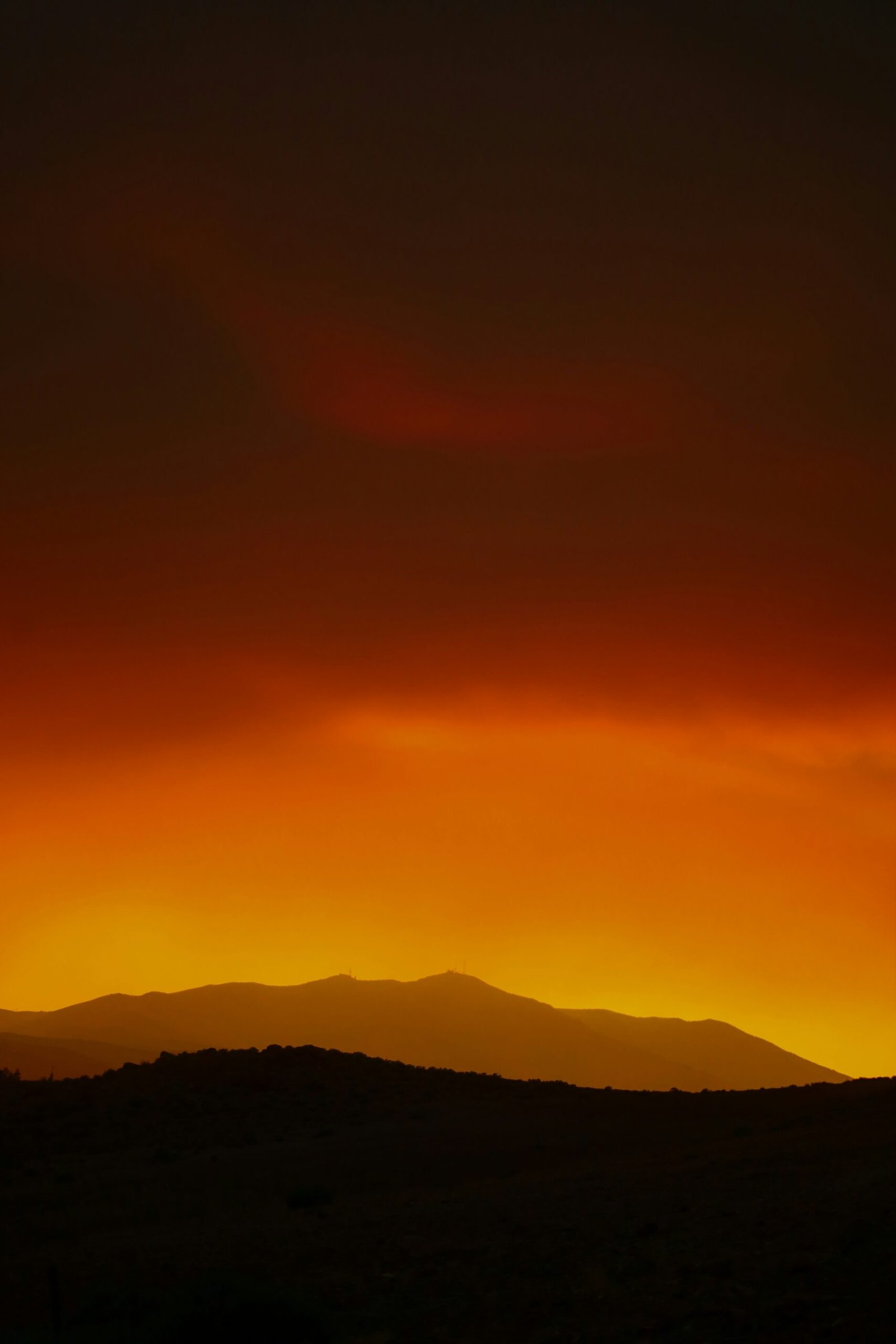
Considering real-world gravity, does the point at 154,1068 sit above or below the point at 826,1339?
above

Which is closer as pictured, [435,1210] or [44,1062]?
[435,1210]

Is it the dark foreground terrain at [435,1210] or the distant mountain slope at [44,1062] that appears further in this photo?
the distant mountain slope at [44,1062]

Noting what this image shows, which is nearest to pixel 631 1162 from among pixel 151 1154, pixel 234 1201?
pixel 234 1201

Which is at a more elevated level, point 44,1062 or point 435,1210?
point 44,1062

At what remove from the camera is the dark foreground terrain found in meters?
16.7

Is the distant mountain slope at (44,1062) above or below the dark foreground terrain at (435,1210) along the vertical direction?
above

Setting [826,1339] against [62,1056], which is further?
[62,1056]

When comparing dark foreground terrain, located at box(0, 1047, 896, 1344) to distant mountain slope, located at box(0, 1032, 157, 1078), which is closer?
dark foreground terrain, located at box(0, 1047, 896, 1344)

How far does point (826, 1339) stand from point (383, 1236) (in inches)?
454

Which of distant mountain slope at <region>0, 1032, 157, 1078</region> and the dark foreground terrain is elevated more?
distant mountain slope at <region>0, 1032, 157, 1078</region>

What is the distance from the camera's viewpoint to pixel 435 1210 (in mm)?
26422

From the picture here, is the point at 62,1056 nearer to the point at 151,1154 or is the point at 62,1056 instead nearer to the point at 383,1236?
the point at 151,1154

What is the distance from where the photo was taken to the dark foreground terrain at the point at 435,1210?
1669 cm

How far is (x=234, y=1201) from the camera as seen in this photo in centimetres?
3173
